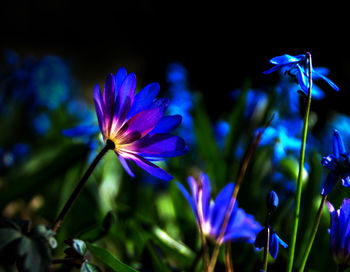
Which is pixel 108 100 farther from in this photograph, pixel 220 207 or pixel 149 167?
pixel 220 207

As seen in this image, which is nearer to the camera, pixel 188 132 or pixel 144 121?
pixel 144 121

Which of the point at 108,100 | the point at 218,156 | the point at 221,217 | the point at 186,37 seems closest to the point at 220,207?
the point at 221,217

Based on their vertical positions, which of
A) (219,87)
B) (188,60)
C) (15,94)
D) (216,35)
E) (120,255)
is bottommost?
(120,255)

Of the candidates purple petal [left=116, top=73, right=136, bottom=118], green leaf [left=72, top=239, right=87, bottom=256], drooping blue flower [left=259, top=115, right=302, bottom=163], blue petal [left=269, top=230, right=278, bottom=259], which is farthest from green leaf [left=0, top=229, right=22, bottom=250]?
drooping blue flower [left=259, top=115, right=302, bottom=163]

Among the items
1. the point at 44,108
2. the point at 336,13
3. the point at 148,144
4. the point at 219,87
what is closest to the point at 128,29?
the point at 219,87

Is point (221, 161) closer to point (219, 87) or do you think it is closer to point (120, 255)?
point (120, 255)
